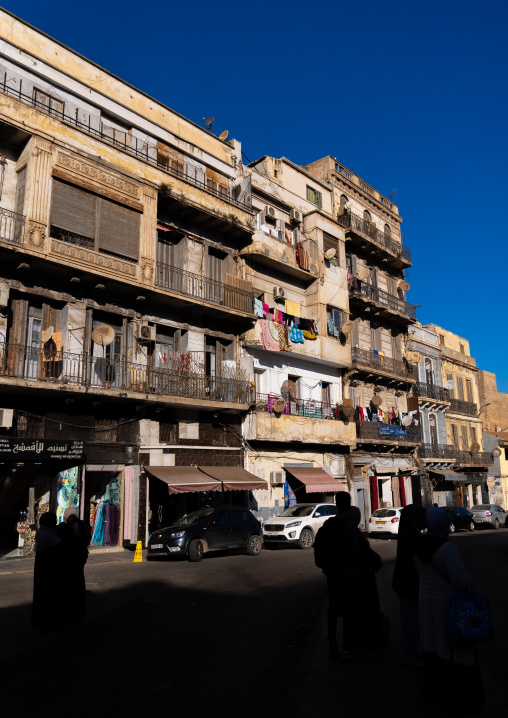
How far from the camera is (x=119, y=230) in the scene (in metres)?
21.4

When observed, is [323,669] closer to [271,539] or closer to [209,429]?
[271,539]

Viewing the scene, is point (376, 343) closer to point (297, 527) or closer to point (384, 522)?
point (384, 522)

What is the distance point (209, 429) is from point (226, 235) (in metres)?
8.79

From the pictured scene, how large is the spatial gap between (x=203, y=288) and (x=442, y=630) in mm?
21112

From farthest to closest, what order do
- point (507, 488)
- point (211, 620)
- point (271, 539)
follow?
point (507, 488) < point (271, 539) < point (211, 620)

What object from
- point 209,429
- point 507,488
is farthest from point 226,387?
point 507,488

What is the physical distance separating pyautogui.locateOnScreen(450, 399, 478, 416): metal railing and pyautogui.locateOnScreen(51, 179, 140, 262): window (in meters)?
31.2

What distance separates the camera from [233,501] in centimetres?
2616

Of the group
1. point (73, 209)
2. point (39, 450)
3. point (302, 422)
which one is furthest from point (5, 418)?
point (302, 422)

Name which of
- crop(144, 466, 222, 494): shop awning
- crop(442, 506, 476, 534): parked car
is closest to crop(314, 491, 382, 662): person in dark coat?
crop(144, 466, 222, 494): shop awning

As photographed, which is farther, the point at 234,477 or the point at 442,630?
the point at 234,477

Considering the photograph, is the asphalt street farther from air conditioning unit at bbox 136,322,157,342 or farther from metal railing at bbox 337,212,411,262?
metal railing at bbox 337,212,411,262

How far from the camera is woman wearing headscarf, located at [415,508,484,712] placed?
4.90 m

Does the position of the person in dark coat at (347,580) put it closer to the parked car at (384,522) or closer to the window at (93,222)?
the window at (93,222)
